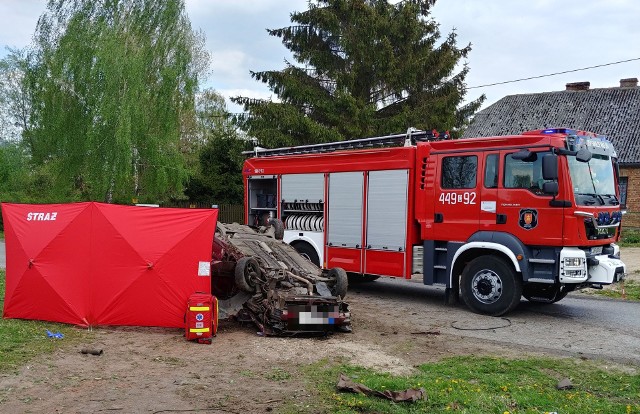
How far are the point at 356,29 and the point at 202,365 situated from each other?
18.9m

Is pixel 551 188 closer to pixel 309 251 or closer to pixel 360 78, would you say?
pixel 309 251

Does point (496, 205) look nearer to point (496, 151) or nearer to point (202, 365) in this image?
point (496, 151)

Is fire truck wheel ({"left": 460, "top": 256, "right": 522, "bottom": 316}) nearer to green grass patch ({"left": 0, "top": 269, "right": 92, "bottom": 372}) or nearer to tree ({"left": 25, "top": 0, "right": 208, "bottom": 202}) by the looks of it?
green grass patch ({"left": 0, "top": 269, "right": 92, "bottom": 372})

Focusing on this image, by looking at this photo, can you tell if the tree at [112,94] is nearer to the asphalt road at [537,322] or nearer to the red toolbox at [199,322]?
the asphalt road at [537,322]

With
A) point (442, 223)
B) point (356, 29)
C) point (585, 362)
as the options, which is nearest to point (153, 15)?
point (356, 29)

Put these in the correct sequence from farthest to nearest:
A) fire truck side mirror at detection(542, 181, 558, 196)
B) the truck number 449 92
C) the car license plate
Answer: the truck number 449 92 < fire truck side mirror at detection(542, 181, 558, 196) < the car license plate

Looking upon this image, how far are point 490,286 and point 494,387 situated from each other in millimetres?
4435

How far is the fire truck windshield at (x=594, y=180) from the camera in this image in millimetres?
9695

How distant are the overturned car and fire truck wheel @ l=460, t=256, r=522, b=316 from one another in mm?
2339

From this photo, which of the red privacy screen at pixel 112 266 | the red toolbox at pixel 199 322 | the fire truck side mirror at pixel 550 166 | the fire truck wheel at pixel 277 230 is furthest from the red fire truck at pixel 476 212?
the red toolbox at pixel 199 322

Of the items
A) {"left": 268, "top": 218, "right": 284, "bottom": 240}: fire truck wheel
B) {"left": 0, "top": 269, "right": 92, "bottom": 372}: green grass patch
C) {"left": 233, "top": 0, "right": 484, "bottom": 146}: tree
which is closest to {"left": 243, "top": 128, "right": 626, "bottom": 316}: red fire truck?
{"left": 268, "top": 218, "right": 284, "bottom": 240}: fire truck wheel

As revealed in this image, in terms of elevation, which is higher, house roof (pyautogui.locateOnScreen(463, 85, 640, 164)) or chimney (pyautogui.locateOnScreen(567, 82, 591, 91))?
chimney (pyautogui.locateOnScreen(567, 82, 591, 91))

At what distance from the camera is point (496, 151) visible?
33.6 ft

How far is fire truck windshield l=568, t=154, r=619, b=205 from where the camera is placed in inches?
382
